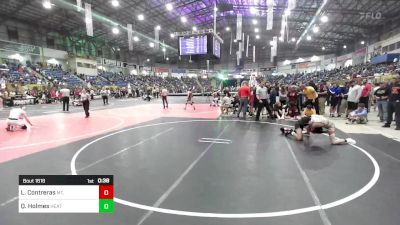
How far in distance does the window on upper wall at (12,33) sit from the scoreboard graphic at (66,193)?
35849mm

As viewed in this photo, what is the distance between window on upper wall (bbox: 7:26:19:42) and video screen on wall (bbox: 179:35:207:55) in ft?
82.3

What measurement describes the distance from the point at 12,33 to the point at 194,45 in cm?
2636

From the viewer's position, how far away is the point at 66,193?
244cm

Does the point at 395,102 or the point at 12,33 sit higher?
the point at 12,33

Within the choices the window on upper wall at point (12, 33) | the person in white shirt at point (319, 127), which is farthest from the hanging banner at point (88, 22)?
the window on upper wall at point (12, 33)

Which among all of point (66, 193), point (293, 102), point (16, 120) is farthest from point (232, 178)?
point (16, 120)

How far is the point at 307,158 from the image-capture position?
16.7 feet

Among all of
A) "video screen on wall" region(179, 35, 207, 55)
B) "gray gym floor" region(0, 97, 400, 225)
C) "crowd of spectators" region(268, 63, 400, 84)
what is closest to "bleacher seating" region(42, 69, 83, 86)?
"video screen on wall" region(179, 35, 207, 55)

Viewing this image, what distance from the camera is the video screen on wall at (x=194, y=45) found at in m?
17.3

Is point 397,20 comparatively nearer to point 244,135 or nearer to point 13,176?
point 244,135

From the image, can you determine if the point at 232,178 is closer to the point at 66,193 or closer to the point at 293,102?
the point at 66,193

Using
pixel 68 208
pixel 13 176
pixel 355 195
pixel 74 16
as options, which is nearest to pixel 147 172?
pixel 68 208

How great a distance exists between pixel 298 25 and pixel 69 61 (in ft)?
117

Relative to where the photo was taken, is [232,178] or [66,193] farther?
[232,178]
